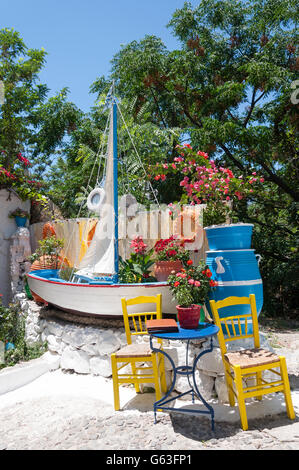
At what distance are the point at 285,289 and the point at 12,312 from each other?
650cm

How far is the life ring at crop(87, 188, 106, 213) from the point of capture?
509cm

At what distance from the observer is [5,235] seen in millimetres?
9000

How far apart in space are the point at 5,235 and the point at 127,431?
7.23m

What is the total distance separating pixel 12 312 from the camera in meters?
7.82

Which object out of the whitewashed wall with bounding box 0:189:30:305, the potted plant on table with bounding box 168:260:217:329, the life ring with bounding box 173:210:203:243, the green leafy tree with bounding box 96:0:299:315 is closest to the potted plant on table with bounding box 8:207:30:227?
the whitewashed wall with bounding box 0:189:30:305

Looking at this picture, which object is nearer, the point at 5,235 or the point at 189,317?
the point at 189,317

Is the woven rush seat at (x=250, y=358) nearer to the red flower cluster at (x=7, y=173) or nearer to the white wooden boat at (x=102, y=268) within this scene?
the white wooden boat at (x=102, y=268)

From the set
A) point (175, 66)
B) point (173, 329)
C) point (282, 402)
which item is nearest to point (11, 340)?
point (173, 329)

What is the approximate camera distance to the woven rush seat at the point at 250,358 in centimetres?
292

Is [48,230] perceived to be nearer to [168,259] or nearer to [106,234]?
[106,234]

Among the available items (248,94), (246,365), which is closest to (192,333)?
(246,365)

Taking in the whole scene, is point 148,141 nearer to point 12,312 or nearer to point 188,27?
point 188,27

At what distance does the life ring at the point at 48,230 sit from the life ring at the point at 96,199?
3709 millimetres

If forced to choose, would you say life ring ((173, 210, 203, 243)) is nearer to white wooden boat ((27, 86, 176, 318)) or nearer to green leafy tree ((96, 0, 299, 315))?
white wooden boat ((27, 86, 176, 318))
